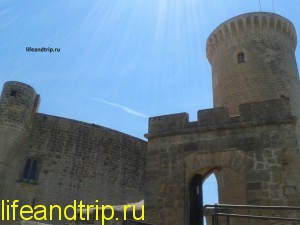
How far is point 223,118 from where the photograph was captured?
7.58 metres

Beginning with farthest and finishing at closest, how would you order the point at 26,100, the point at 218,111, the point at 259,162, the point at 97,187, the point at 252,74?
the point at 97,187 → the point at 26,100 → the point at 252,74 → the point at 218,111 → the point at 259,162

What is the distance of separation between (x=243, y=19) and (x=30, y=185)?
37.8ft

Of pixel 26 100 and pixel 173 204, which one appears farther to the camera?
pixel 26 100

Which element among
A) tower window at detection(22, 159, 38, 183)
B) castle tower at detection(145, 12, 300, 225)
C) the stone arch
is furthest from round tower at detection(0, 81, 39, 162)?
the stone arch

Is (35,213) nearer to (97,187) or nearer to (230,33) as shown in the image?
(97,187)

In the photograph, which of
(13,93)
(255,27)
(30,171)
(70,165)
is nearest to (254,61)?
(255,27)

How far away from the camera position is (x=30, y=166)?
14.2 meters

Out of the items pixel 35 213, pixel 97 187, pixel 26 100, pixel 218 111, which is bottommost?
pixel 35 213

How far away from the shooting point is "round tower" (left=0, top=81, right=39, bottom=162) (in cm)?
1363

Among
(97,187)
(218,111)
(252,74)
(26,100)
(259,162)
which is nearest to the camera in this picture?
(259,162)

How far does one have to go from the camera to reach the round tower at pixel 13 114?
1363 cm

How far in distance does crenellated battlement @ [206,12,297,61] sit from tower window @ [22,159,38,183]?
32.2 feet

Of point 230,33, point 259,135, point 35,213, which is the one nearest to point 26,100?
point 35,213

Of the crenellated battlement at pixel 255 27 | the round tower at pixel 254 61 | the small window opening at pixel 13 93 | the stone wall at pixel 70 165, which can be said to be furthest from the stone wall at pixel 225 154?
the small window opening at pixel 13 93
